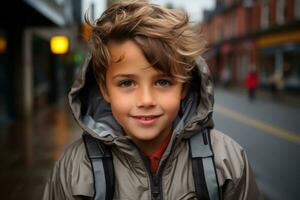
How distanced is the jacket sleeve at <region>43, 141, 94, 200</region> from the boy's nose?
333 mm

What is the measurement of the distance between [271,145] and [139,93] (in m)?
8.56

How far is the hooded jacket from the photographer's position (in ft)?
6.06

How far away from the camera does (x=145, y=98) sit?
178 centimetres

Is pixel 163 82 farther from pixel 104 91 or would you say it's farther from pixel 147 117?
pixel 104 91

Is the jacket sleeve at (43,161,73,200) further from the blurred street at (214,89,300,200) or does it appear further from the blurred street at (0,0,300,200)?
the blurred street at (214,89,300,200)

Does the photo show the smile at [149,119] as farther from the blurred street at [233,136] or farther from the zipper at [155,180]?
the blurred street at [233,136]

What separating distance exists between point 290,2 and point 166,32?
29.2 metres

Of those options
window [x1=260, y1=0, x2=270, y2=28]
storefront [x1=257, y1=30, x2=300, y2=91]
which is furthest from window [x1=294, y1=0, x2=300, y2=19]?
window [x1=260, y1=0, x2=270, y2=28]

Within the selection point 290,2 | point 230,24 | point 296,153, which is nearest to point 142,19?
point 296,153

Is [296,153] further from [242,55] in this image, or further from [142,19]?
[242,55]

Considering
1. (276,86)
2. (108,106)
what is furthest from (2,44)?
(276,86)

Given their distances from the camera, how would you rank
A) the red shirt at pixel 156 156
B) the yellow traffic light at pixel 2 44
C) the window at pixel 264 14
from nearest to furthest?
1. the red shirt at pixel 156 156
2. the yellow traffic light at pixel 2 44
3. the window at pixel 264 14

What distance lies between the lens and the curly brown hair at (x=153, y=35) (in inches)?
68.4

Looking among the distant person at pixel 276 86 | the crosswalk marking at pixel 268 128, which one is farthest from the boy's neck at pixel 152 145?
the distant person at pixel 276 86
